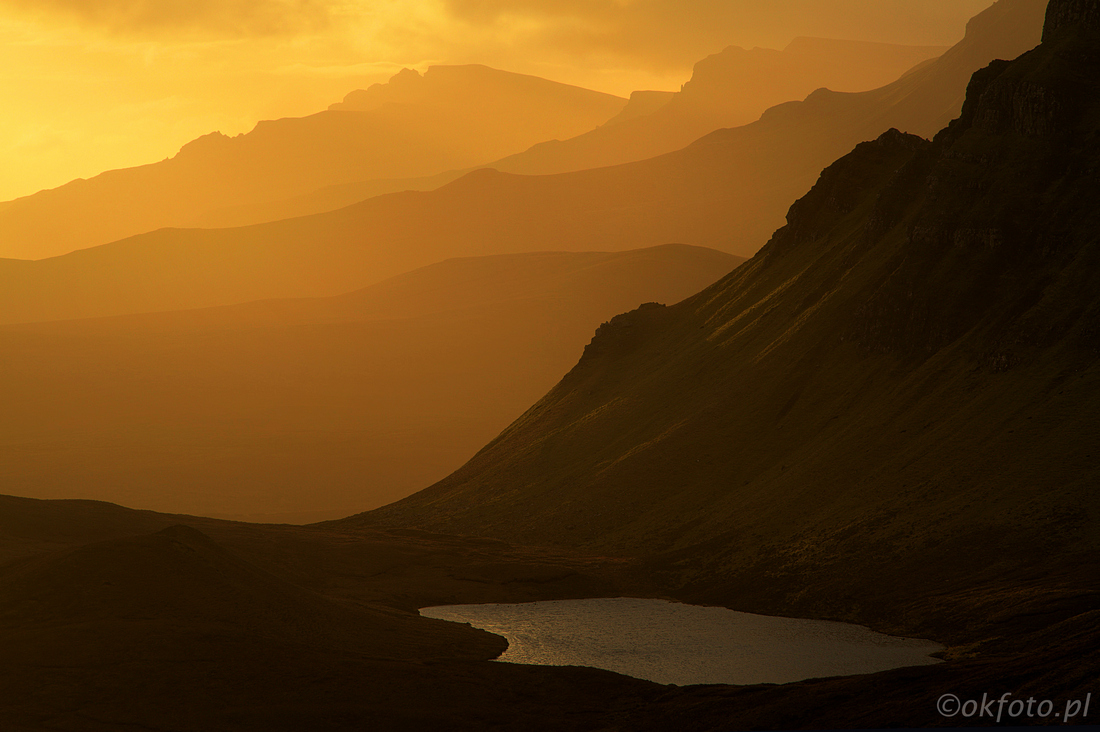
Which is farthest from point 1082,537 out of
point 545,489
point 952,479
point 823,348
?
point 545,489

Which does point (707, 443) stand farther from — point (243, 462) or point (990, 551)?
point (243, 462)

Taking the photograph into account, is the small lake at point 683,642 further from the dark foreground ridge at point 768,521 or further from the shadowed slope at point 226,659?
the shadowed slope at point 226,659

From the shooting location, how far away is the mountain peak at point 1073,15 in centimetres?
8731

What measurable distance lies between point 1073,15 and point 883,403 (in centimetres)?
4520

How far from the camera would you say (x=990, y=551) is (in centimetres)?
5588

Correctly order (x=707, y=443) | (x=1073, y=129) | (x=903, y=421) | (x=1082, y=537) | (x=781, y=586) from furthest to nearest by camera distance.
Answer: (x=707, y=443) < (x=1073, y=129) < (x=903, y=421) < (x=781, y=586) < (x=1082, y=537)

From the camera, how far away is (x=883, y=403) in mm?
78438

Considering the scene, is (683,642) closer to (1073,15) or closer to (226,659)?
(226,659)

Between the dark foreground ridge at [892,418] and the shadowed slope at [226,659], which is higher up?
the dark foreground ridge at [892,418]

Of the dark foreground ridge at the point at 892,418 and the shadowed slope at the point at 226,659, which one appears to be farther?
the dark foreground ridge at the point at 892,418

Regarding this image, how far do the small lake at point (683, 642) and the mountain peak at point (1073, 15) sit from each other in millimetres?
68003

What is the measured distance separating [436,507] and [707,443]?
35.9 m

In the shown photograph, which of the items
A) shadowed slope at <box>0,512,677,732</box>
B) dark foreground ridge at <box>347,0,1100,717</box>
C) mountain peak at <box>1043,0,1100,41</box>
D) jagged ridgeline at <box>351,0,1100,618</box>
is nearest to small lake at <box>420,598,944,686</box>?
dark foreground ridge at <box>347,0,1100,717</box>

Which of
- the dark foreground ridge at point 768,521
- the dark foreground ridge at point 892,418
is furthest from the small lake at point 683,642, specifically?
the dark foreground ridge at point 892,418
